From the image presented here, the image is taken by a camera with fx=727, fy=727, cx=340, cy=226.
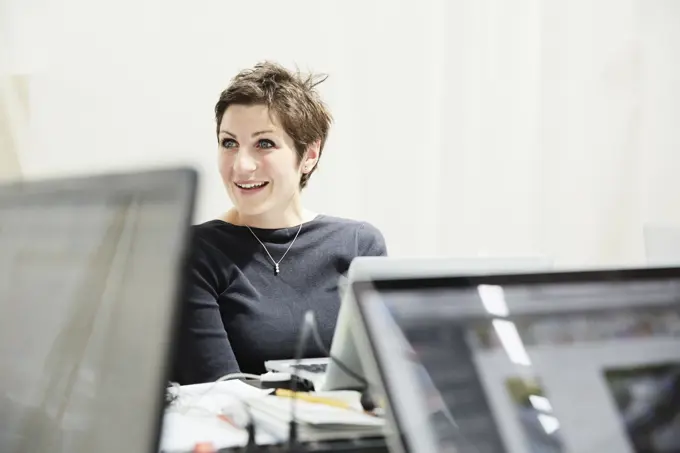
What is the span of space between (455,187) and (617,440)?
1.88m

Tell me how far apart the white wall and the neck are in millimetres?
452

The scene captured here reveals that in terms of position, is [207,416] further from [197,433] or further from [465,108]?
[465,108]

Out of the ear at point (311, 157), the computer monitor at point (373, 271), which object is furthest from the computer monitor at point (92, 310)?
the ear at point (311, 157)

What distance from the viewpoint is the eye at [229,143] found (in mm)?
1815

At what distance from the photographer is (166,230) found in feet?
1.71

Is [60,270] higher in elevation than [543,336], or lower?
higher

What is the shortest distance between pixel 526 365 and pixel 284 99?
126 centimetres

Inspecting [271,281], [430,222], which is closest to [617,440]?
[271,281]

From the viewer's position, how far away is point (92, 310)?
55cm

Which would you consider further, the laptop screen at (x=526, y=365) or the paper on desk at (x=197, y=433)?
the paper on desk at (x=197, y=433)

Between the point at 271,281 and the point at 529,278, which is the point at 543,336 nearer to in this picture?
the point at 529,278

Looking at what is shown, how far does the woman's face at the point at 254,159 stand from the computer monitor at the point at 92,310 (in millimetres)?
1130

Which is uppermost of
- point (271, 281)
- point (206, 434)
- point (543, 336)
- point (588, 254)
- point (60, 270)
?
point (60, 270)

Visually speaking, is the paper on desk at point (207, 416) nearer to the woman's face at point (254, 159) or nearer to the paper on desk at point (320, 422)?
the paper on desk at point (320, 422)
